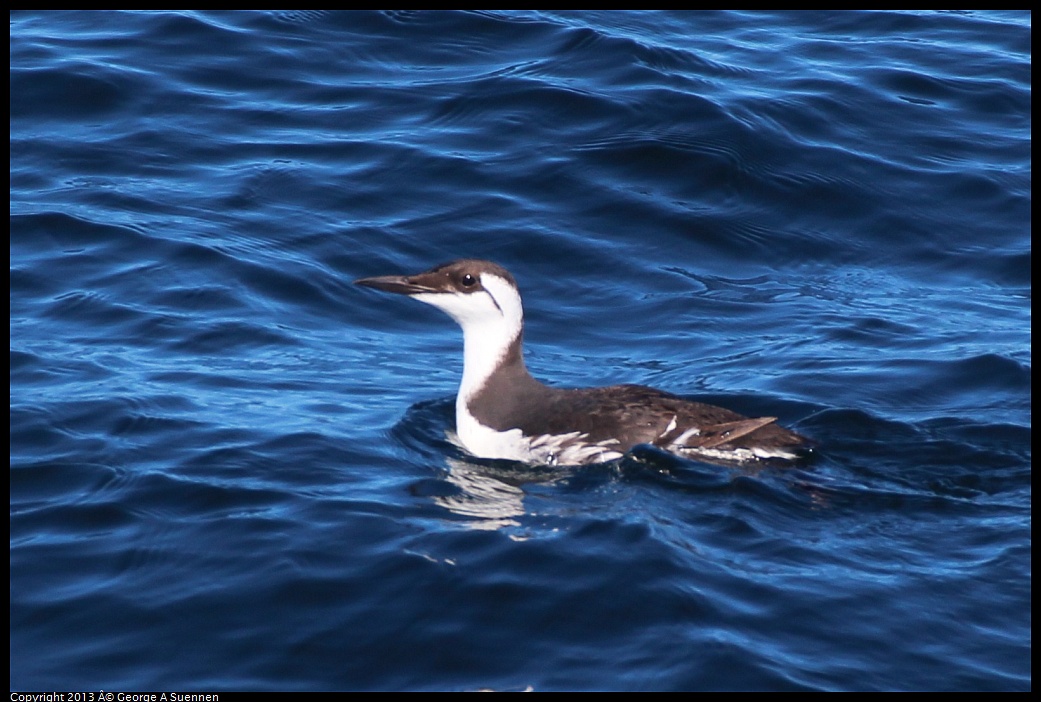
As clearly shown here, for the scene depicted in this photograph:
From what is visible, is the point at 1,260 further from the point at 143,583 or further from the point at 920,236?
the point at 920,236

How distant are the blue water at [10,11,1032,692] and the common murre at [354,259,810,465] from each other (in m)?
0.14

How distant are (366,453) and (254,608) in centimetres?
191

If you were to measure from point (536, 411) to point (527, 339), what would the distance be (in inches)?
82.5

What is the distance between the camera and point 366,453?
7.82 meters

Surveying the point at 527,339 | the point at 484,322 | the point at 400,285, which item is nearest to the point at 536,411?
the point at 484,322

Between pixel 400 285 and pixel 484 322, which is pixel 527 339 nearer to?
pixel 484 322

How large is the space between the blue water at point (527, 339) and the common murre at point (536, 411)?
139 mm

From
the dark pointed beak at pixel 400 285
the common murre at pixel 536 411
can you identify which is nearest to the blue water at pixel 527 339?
the common murre at pixel 536 411

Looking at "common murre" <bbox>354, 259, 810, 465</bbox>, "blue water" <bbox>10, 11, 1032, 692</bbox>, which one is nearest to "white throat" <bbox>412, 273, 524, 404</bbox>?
"common murre" <bbox>354, 259, 810, 465</bbox>

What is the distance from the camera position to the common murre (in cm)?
749

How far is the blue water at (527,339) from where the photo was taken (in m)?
5.87

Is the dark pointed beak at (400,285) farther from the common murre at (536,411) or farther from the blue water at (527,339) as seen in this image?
the blue water at (527,339)

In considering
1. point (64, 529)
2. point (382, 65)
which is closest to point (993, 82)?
point (382, 65)

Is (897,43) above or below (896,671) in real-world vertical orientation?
above
